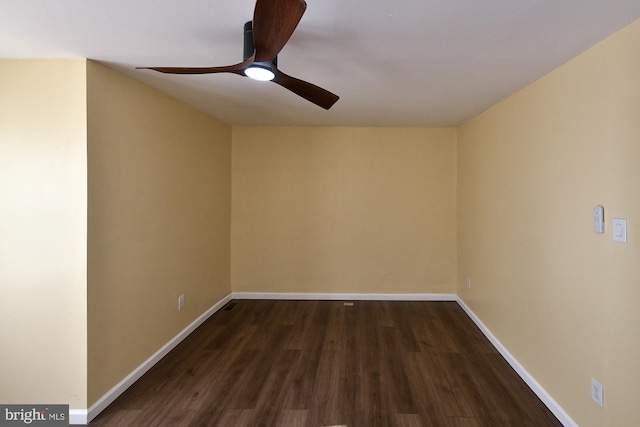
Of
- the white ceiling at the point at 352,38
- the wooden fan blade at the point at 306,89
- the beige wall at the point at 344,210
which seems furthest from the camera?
the beige wall at the point at 344,210

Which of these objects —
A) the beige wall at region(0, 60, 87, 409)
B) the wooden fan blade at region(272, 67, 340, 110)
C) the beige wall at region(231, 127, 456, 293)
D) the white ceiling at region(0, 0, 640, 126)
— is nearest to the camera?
the white ceiling at region(0, 0, 640, 126)

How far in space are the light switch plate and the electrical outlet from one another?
782mm

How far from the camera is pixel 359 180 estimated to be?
3928 millimetres

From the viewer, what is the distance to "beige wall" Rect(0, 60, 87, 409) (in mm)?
1838

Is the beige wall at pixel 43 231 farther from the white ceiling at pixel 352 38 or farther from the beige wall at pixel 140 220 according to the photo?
the white ceiling at pixel 352 38

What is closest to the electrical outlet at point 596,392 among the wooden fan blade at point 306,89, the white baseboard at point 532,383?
the white baseboard at point 532,383

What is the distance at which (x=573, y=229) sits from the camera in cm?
179

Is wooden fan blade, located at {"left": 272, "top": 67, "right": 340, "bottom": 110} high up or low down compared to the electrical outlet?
up

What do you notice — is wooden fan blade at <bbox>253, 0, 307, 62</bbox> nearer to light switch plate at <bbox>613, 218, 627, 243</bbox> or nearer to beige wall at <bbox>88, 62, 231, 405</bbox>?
beige wall at <bbox>88, 62, 231, 405</bbox>

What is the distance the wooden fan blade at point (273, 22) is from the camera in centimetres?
104

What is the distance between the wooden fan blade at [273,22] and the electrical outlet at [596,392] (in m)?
2.29

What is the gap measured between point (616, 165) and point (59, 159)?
3.06 m

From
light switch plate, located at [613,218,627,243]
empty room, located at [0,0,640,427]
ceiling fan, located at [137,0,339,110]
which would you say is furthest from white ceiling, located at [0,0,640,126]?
light switch plate, located at [613,218,627,243]

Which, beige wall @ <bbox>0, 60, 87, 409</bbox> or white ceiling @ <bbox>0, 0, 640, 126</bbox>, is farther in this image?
beige wall @ <bbox>0, 60, 87, 409</bbox>
